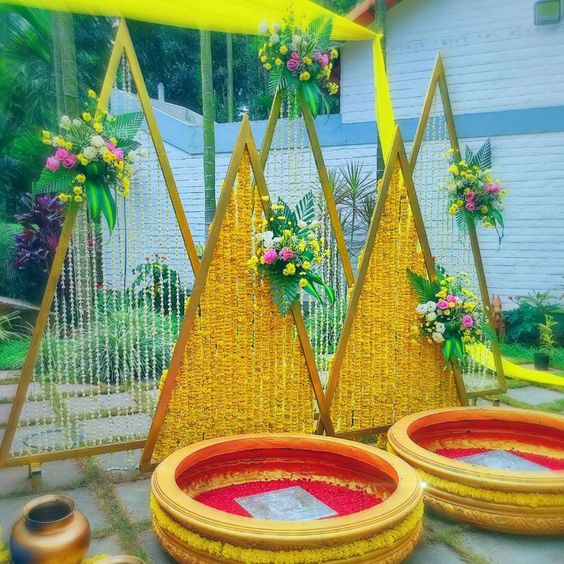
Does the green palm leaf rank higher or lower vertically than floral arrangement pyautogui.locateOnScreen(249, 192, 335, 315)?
higher

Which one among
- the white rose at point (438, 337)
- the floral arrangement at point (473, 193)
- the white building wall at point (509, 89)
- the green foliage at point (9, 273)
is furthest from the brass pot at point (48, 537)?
the green foliage at point (9, 273)

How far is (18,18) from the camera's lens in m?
9.02

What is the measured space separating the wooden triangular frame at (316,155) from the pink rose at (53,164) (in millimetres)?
1231

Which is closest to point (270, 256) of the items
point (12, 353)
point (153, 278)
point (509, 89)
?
point (153, 278)

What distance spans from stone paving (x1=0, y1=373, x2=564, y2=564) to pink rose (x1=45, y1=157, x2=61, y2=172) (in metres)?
1.67

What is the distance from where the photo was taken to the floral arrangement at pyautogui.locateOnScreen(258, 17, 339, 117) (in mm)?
3691

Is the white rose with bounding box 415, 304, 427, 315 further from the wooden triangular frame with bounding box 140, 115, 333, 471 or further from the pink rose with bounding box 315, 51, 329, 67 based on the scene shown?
the pink rose with bounding box 315, 51, 329, 67

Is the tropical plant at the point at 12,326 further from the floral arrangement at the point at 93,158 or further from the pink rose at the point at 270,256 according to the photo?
the pink rose at the point at 270,256

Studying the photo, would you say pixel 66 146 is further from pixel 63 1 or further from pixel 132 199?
pixel 63 1

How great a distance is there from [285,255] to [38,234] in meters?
4.96

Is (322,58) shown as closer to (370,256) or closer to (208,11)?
(208,11)

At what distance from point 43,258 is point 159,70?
10865mm

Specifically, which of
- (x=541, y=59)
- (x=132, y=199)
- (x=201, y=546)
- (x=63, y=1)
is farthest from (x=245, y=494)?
(x=541, y=59)

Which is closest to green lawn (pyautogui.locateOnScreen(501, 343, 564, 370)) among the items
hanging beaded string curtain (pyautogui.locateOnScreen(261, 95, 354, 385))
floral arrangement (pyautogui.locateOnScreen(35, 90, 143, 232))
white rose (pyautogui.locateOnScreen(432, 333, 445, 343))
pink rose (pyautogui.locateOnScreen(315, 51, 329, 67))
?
white rose (pyautogui.locateOnScreen(432, 333, 445, 343))
